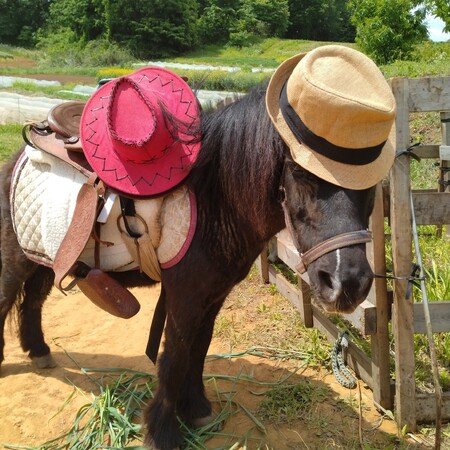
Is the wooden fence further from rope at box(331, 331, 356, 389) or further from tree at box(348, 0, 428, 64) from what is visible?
tree at box(348, 0, 428, 64)

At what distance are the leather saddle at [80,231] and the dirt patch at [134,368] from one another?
1.04 m

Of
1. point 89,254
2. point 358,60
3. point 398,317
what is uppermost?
point 358,60

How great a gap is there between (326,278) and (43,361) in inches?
97.9

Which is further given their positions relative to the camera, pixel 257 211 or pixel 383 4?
pixel 383 4

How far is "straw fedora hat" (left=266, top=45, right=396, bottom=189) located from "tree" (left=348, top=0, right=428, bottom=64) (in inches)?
889

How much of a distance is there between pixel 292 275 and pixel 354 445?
241 cm

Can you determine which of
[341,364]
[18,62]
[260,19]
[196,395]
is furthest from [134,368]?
[260,19]

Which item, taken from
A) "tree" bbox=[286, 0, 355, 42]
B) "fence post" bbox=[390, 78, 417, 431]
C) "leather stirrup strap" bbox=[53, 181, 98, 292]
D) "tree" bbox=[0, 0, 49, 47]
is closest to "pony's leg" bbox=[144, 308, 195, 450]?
"leather stirrup strap" bbox=[53, 181, 98, 292]

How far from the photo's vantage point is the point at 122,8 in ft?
160

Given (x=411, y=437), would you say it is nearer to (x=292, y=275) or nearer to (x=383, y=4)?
(x=292, y=275)

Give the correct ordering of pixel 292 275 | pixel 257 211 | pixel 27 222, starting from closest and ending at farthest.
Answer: pixel 257 211
pixel 27 222
pixel 292 275

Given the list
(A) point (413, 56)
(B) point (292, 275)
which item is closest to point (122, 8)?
(A) point (413, 56)

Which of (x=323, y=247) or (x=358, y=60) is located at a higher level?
(x=358, y=60)

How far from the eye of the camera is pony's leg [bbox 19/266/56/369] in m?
3.17
